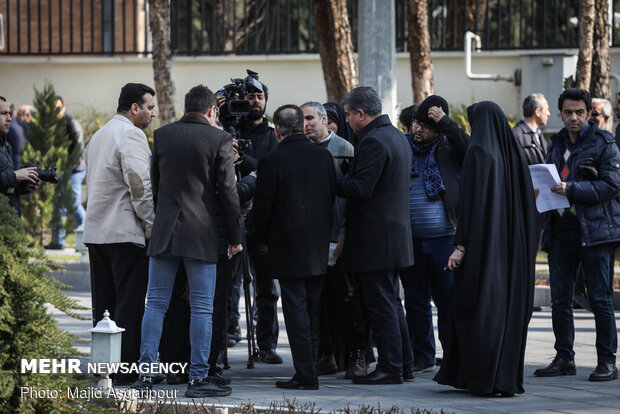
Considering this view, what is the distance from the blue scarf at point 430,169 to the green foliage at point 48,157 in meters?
8.82

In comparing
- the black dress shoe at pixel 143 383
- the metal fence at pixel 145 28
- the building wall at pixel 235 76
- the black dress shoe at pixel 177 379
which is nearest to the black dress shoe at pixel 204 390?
the black dress shoe at pixel 143 383

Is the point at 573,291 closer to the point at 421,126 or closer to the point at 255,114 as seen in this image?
the point at 421,126

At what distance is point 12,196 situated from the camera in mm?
8570

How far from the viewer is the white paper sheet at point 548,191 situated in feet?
26.6

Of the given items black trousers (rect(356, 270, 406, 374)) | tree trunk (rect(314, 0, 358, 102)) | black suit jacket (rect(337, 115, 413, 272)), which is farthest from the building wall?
black trousers (rect(356, 270, 406, 374))

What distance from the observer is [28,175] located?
8.31 metres

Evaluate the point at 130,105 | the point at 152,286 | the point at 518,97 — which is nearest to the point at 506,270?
the point at 152,286

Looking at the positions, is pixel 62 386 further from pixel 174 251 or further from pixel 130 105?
pixel 130 105

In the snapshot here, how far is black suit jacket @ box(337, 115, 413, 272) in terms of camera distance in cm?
774

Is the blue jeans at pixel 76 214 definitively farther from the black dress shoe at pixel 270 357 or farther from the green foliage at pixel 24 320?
the green foliage at pixel 24 320

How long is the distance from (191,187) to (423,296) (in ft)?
7.52

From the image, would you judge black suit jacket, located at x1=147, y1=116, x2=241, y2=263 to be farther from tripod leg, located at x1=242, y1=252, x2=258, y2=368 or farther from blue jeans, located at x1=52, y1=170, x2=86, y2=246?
blue jeans, located at x1=52, y1=170, x2=86, y2=246

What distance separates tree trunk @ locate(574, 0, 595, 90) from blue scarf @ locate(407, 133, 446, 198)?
8852mm

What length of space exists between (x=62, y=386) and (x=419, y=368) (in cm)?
382
